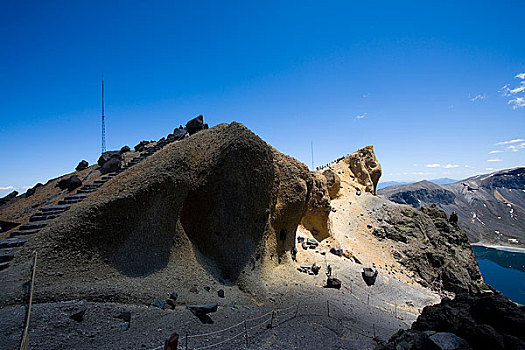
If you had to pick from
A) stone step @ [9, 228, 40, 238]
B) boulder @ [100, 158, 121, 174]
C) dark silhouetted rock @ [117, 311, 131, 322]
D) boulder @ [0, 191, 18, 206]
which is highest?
boulder @ [100, 158, 121, 174]

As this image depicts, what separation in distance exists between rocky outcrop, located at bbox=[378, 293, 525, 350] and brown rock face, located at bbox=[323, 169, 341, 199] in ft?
94.4

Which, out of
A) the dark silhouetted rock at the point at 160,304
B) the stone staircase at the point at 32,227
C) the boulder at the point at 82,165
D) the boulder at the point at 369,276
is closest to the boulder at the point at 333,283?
the boulder at the point at 369,276

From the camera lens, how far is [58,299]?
6926 mm

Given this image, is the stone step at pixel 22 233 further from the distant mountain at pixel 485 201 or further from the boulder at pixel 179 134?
the distant mountain at pixel 485 201

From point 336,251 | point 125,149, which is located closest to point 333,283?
point 336,251

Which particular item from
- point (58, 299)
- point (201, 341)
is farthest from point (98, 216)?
point (201, 341)

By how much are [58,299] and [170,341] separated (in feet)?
11.0

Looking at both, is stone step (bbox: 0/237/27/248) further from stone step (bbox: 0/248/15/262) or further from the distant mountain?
the distant mountain

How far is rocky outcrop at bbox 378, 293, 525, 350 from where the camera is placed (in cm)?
613

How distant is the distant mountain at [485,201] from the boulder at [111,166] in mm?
120426

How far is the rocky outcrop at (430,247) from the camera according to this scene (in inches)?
1032

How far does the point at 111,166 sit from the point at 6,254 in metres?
7.62

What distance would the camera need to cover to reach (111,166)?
47.4ft

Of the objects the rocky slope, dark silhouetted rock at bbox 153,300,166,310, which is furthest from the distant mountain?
dark silhouetted rock at bbox 153,300,166,310
